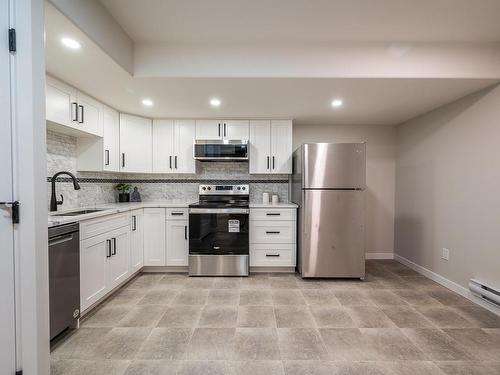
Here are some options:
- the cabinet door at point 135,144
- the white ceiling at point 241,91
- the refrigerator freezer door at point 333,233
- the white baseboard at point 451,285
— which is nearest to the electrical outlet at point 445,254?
the white baseboard at point 451,285

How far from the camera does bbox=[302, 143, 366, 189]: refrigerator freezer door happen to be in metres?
2.83

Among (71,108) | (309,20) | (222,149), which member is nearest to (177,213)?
(222,149)

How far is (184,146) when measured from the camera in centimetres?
343

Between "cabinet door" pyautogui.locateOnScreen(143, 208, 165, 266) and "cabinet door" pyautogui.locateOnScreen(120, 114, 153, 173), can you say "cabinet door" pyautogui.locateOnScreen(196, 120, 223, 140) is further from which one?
"cabinet door" pyautogui.locateOnScreen(143, 208, 165, 266)

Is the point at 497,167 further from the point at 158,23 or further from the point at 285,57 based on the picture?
the point at 158,23

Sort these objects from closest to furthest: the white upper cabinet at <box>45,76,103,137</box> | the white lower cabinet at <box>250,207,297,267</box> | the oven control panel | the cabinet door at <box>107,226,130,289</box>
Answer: the white upper cabinet at <box>45,76,103,137</box>
the cabinet door at <box>107,226,130,289</box>
the white lower cabinet at <box>250,207,297,267</box>
the oven control panel

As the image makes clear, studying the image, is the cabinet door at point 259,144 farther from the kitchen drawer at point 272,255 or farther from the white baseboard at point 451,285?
the white baseboard at point 451,285

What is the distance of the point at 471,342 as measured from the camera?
1762 millimetres

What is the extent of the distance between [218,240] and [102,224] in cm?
131

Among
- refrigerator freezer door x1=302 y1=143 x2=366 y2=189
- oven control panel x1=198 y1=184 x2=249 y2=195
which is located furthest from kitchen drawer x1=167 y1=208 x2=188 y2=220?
refrigerator freezer door x1=302 y1=143 x2=366 y2=189

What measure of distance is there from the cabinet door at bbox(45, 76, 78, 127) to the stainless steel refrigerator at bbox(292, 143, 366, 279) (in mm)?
2476

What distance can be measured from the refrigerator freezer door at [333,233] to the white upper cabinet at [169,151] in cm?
174

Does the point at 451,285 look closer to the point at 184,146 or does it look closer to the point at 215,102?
the point at 215,102

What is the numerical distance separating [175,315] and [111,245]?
0.95 meters
